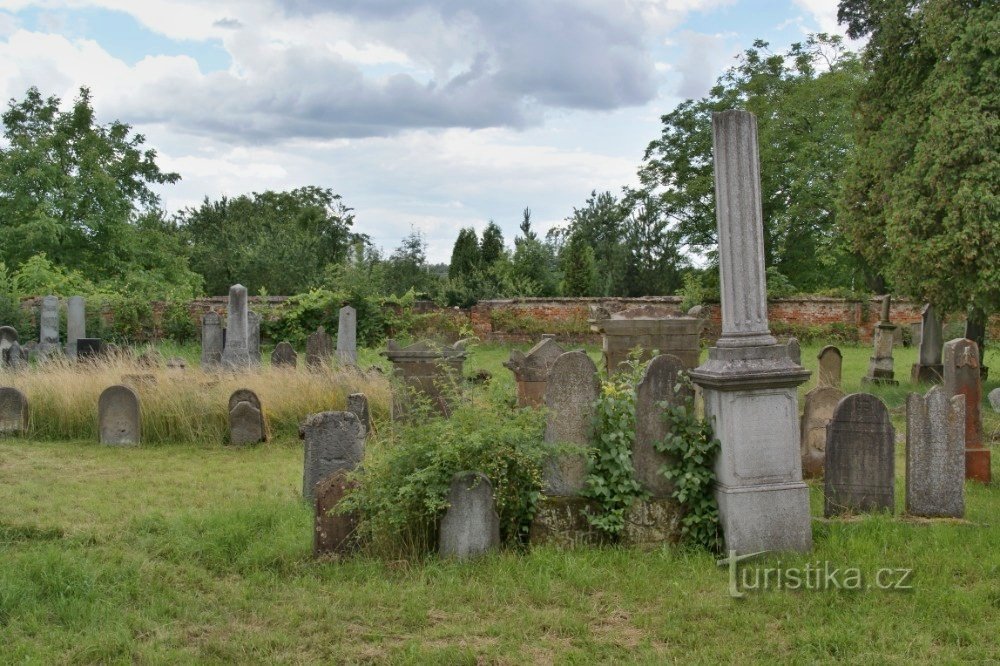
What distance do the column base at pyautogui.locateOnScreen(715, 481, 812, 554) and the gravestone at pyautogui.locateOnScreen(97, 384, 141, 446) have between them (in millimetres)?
7042

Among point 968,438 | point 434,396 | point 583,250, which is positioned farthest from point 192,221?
point 968,438

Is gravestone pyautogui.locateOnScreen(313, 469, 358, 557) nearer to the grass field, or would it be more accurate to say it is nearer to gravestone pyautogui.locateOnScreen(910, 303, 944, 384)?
the grass field

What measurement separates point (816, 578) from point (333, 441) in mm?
3347

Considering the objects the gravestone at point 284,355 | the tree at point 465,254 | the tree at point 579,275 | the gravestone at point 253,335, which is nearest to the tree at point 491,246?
the tree at point 465,254

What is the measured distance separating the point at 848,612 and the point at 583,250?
2481cm

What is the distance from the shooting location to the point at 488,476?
5.04m

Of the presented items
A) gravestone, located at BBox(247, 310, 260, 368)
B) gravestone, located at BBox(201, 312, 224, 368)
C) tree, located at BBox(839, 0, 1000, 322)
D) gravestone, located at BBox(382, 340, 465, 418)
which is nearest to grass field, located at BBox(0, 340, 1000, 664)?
gravestone, located at BBox(382, 340, 465, 418)

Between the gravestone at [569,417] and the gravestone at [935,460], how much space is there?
86.1 inches

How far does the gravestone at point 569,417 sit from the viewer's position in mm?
5223

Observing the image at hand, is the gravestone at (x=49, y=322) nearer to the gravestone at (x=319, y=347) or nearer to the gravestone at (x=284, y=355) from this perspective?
the gravestone at (x=319, y=347)

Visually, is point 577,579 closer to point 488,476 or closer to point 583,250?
point 488,476

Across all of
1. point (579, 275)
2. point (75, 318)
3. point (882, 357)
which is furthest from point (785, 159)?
point (75, 318)

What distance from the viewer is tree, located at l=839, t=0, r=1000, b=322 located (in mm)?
11016

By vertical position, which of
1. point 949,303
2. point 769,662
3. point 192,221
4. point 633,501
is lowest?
point 769,662
